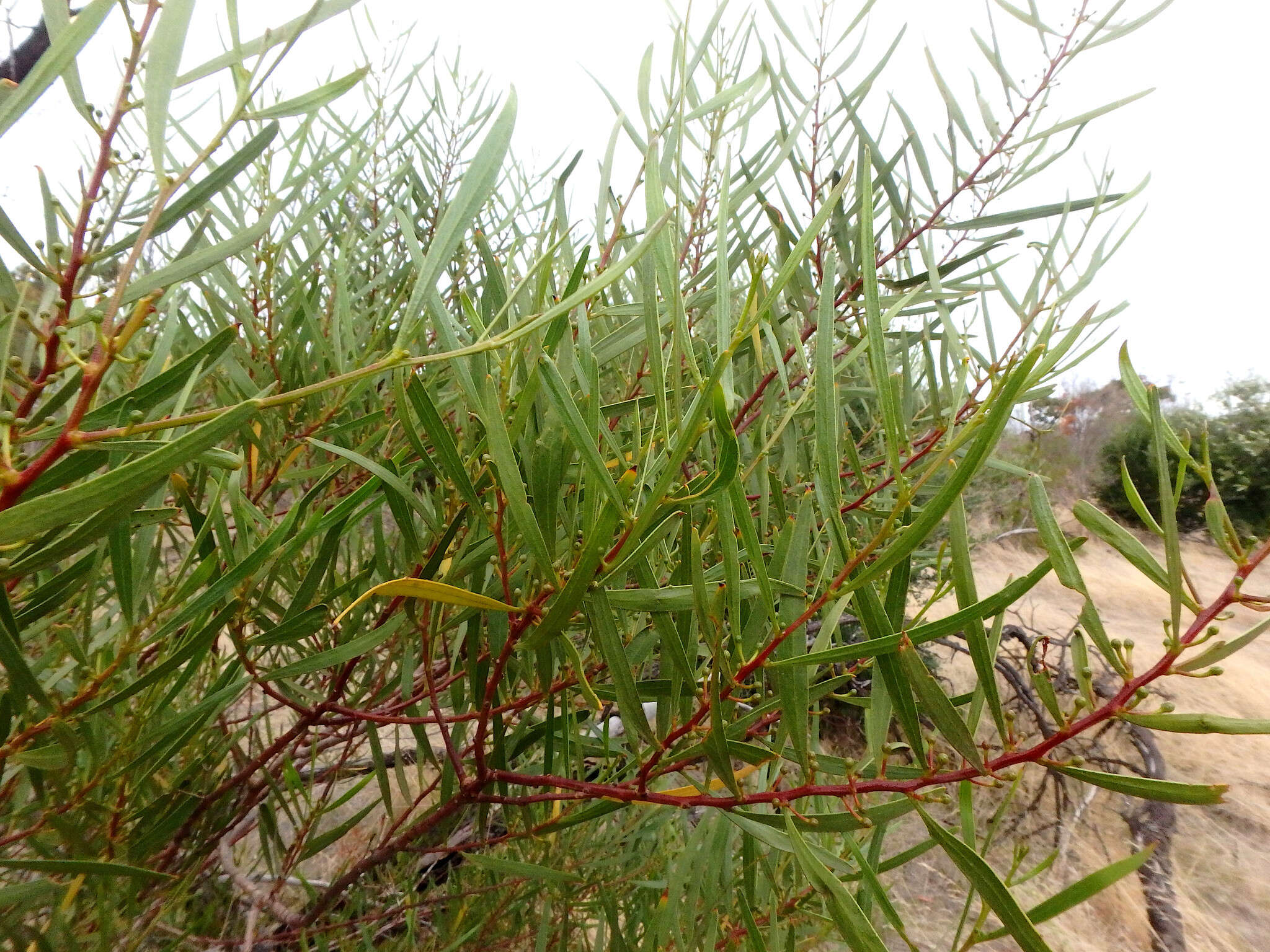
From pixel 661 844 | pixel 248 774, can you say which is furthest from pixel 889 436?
pixel 661 844

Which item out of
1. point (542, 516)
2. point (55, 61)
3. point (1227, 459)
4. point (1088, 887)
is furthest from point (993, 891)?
point (1227, 459)

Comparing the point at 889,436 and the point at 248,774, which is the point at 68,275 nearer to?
the point at 889,436

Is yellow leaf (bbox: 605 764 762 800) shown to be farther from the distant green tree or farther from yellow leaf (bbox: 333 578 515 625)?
the distant green tree

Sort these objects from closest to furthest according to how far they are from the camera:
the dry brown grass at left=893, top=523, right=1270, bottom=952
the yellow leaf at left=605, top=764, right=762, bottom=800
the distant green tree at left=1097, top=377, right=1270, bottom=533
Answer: the yellow leaf at left=605, top=764, right=762, bottom=800, the dry brown grass at left=893, top=523, right=1270, bottom=952, the distant green tree at left=1097, top=377, right=1270, bottom=533

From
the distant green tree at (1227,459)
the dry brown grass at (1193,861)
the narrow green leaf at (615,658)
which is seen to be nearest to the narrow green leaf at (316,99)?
the narrow green leaf at (615,658)

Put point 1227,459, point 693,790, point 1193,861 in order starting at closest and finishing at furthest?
point 693,790 < point 1193,861 < point 1227,459

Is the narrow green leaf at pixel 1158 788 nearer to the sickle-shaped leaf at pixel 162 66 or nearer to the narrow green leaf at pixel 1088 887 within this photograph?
the narrow green leaf at pixel 1088 887

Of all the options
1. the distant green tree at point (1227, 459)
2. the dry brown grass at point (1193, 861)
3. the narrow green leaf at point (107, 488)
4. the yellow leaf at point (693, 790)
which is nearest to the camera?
the narrow green leaf at point (107, 488)

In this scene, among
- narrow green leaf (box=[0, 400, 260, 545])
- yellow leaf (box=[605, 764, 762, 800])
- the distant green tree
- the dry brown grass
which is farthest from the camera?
the distant green tree

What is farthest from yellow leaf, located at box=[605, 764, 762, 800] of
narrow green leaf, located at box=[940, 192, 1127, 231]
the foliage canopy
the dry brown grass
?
the dry brown grass

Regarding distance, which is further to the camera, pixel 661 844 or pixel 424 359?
pixel 661 844

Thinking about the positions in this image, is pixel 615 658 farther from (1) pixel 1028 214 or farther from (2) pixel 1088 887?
(1) pixel 1028 214
